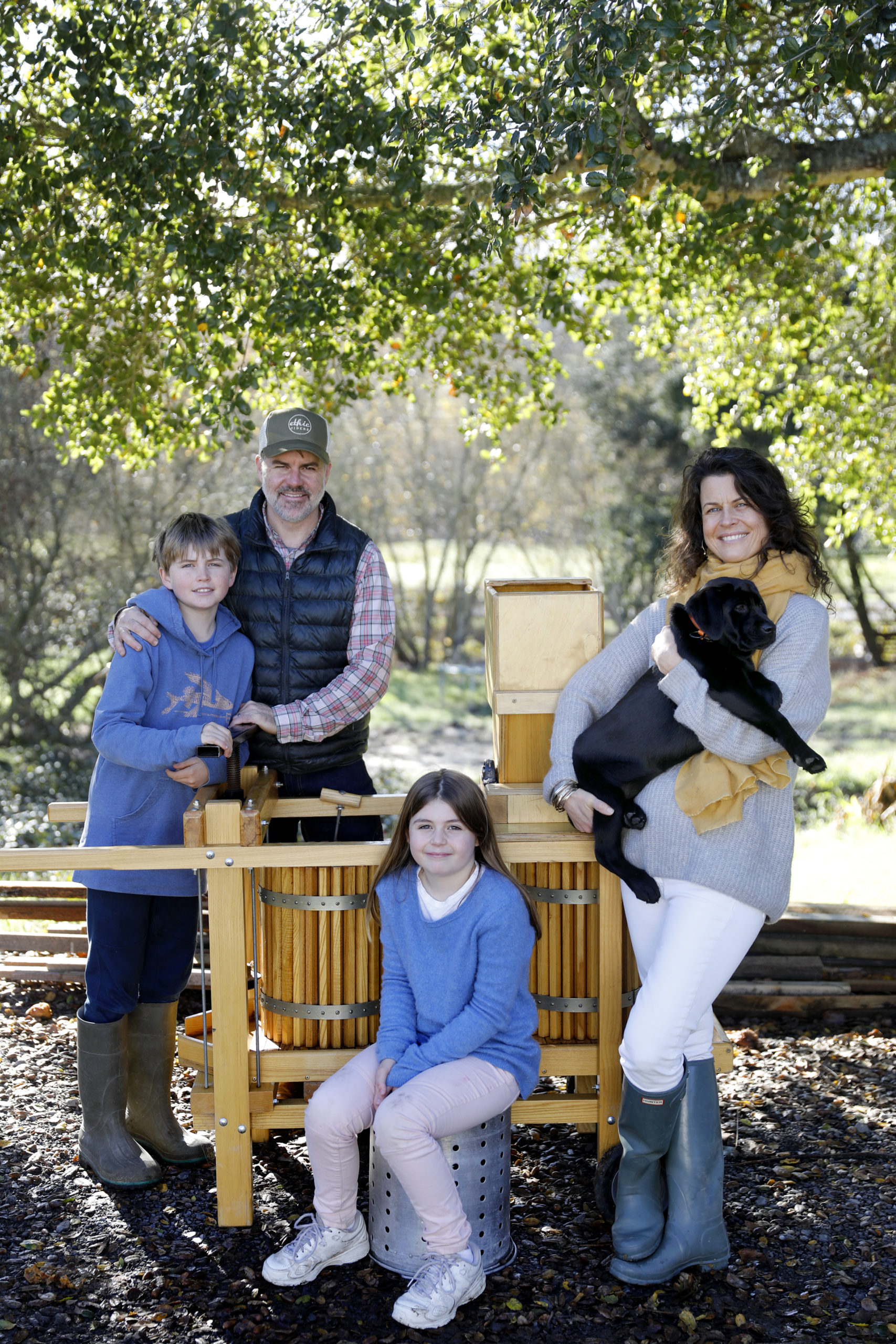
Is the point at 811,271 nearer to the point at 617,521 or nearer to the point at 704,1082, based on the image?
the point at 704,1082

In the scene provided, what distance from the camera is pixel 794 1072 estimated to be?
15.0ft

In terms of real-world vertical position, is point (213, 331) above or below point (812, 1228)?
above

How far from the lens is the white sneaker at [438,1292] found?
2.85m

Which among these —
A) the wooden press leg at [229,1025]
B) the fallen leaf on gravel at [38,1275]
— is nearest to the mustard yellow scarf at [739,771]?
the wooden press leg at [229,1025]

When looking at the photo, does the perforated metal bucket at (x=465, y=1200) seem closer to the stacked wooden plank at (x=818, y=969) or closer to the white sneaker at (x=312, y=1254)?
the white sneaker at (x=312, y=1254)

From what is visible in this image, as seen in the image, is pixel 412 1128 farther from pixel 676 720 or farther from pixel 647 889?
pixel 676 720

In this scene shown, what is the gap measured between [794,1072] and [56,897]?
3.37 meters

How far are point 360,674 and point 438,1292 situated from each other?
1.70m

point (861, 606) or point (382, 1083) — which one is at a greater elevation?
point (861, 606)

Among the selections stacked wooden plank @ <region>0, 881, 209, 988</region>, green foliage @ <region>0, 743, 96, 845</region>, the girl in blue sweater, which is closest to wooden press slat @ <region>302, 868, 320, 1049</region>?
the girl in blue sweater

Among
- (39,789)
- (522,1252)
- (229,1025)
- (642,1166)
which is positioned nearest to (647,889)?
(642,1166)

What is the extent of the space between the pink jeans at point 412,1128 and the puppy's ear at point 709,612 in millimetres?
1220

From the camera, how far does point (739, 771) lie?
296cm

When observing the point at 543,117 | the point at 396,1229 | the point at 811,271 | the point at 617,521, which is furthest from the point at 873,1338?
the point at 617,521
